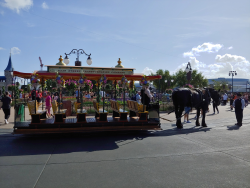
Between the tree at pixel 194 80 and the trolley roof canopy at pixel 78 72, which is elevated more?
the tree at pixel 194 80

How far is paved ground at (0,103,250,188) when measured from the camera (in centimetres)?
417

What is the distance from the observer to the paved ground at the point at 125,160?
13.7 ft

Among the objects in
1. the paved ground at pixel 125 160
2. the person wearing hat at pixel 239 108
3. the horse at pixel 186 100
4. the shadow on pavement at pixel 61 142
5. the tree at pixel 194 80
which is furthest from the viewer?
the tree at pixel 194 80

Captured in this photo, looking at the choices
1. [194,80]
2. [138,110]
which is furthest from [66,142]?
[194,80]

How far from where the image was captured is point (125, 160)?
5.43 m

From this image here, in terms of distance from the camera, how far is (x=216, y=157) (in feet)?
18.6

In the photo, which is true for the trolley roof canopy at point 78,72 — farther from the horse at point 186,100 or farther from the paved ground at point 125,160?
the horse at point 186,100

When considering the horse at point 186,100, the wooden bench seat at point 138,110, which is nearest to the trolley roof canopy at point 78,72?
the wooden bench seat at point 138,110

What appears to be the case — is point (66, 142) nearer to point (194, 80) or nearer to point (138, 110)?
point (138, 110)

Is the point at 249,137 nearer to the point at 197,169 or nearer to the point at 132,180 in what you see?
the point at 197,169

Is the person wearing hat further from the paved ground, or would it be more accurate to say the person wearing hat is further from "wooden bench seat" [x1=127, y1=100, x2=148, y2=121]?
"wooden bench seat" [x1=127, y1=100, x2=148, y2=121]

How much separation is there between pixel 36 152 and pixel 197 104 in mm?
7309

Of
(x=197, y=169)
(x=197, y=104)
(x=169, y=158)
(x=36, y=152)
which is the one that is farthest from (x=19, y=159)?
(x=197, y=104)

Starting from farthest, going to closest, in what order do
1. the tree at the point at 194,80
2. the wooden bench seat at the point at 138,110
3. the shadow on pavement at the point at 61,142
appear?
the tree at the point at 194,80 → the wooden bench seat at the point at 138,110 → the shadow on pavement at the point at 61,142
